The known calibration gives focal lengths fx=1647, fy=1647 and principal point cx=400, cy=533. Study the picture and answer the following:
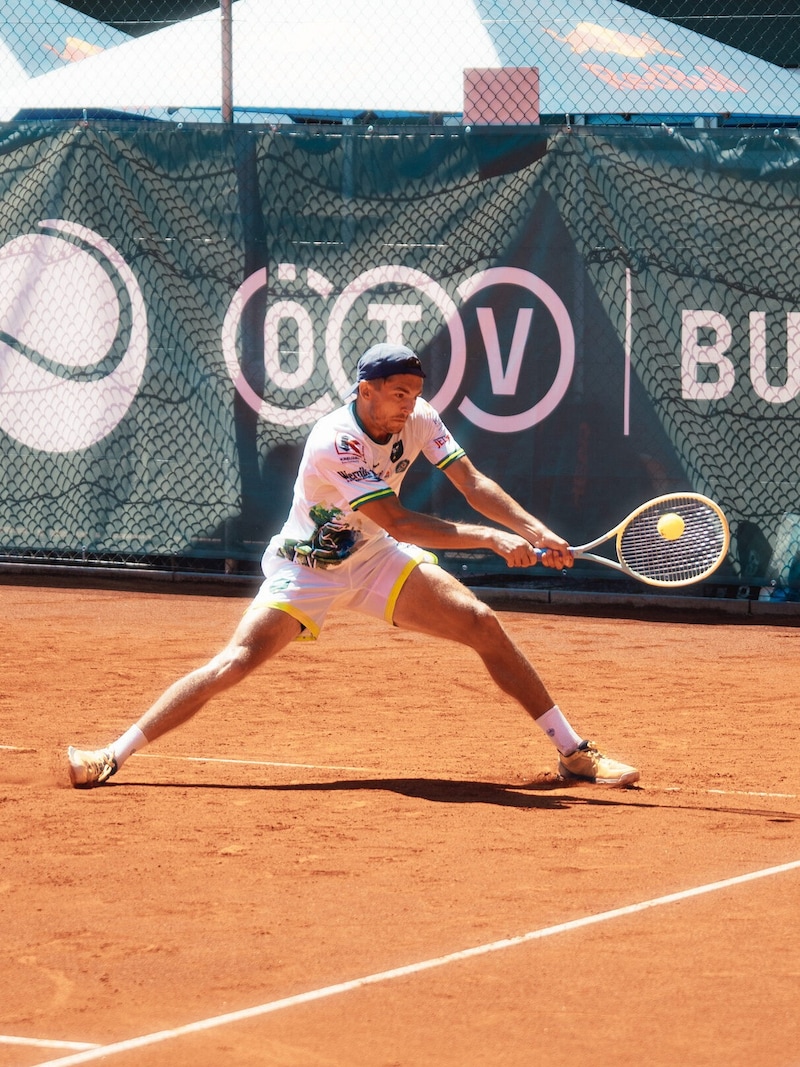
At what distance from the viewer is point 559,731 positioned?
→ 5.32 m

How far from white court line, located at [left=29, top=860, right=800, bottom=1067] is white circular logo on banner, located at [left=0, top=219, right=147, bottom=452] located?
257 inches

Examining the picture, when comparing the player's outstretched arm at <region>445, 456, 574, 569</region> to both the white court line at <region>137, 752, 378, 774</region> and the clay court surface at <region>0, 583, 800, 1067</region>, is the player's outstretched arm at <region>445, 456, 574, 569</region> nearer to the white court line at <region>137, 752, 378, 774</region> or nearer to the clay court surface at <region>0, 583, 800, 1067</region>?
the clay court surface at <region>0, 583, 800, 1067</region>

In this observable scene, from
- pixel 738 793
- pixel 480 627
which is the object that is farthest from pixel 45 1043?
pixel 738 793

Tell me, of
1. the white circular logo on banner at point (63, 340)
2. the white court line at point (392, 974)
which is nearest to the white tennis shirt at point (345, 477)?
the white court line at point (392, 974)

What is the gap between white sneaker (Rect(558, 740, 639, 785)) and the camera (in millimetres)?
5273

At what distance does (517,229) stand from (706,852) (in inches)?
214

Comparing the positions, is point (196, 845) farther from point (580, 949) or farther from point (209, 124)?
point (209, 124)

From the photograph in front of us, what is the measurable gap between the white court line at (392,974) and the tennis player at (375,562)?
118 cm

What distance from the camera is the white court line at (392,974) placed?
118 inches

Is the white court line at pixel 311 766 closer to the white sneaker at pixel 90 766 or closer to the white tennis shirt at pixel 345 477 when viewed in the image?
the white sneaker at pixel 90 766

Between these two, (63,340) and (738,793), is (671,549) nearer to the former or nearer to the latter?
(738,793)

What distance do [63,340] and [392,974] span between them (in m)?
7.29

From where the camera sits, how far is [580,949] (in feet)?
11.8

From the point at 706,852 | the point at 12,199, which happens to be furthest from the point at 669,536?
the point at 12,199
